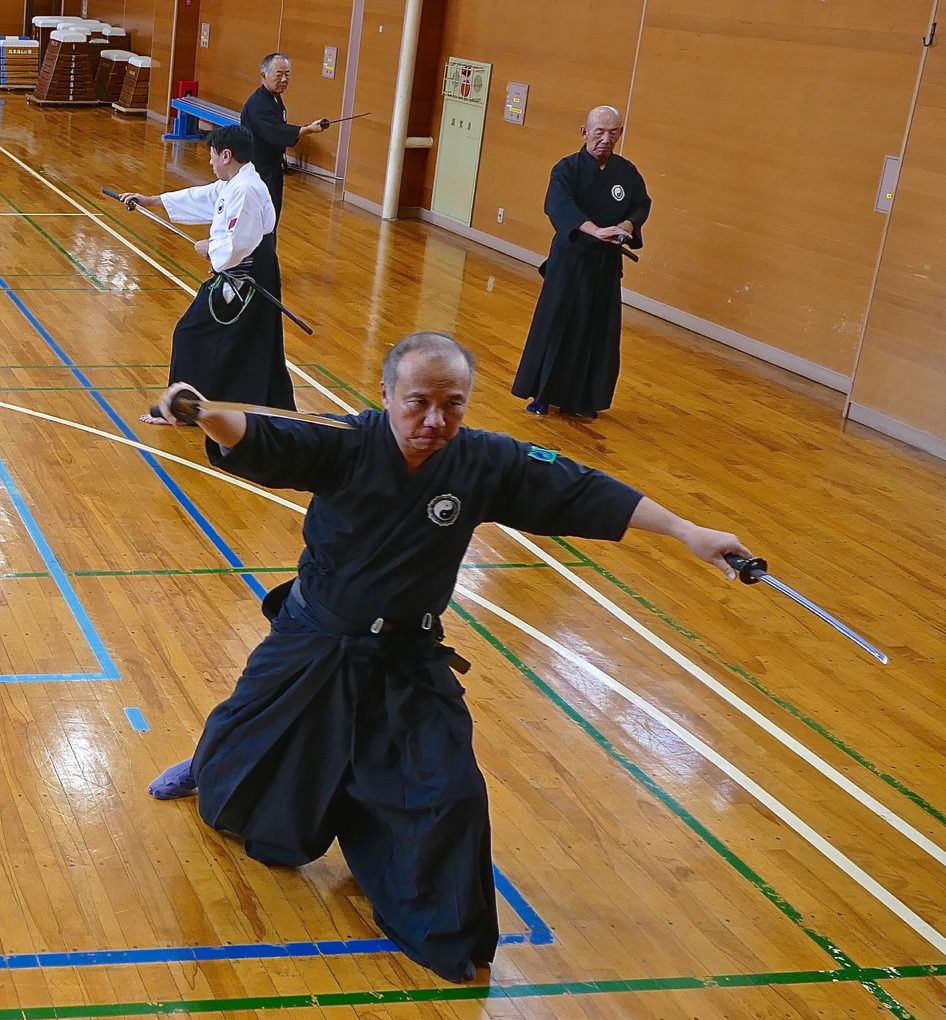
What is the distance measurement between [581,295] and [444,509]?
500 cm

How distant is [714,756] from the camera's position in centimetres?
435

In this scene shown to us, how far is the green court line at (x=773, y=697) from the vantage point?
428cm

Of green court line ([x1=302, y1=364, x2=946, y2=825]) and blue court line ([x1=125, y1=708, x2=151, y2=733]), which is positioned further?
green court line ([x1=302, y1=364, x2=946, y2=825])

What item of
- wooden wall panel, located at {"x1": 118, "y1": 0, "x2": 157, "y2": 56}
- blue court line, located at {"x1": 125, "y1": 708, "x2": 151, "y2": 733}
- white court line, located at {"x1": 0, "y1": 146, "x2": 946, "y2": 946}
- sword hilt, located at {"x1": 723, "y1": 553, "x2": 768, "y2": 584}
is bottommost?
blue court line, located at {"x1": 125, "y1": 708, "x2": 151, "y2": 733}

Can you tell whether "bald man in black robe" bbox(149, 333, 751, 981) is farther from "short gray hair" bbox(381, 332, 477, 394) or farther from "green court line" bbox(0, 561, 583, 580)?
"green court line" bbox(0, 561, 583, 580)

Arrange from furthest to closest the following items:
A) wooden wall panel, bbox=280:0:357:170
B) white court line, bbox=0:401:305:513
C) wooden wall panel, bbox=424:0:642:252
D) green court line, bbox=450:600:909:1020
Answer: wooden wall panel, bbox=280:0:357:170 < wooden wall panel, bbox=424:0:642:252 < white court line, bbox=0:401:305:513 < green court line, bbox=450:600:909:1020

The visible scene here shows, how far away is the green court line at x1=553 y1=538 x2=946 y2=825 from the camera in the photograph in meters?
4.28

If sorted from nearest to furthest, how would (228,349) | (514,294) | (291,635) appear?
(291,635) → (228,349) → (514,294)

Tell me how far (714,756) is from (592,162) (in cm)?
441

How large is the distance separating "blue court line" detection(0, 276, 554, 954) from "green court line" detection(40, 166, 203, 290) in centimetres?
147

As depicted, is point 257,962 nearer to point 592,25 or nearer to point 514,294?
point 514,294

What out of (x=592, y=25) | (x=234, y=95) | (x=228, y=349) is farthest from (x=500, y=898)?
(x=234, y=95)

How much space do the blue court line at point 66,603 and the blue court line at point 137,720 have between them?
0.75 ft

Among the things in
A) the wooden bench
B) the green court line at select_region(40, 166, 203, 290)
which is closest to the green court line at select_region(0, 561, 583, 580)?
the green court line at select_region(40, 166, 203, 290)
